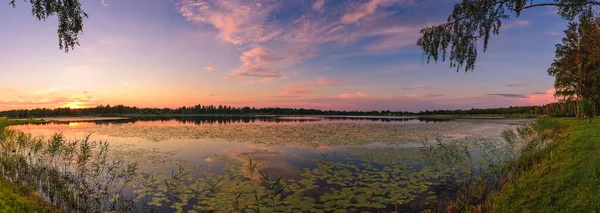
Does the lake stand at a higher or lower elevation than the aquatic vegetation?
lower

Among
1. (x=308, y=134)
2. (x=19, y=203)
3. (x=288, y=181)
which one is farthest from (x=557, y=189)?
(x=308, y=134)

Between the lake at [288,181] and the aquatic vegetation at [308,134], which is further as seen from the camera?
the aquatic vegetation at [308,134]

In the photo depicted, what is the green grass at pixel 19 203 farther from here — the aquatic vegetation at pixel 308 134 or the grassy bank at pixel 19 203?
the aquatic vegetation at pixel 308 134

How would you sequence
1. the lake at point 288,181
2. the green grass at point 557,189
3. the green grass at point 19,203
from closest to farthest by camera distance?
the green grass at point 19,203 → the green grass at point 557,189 → the lake at point 288,181

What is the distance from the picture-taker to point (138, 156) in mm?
19375

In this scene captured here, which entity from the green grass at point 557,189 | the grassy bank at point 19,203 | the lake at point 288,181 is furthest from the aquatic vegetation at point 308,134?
the grassy bank at point 19,203

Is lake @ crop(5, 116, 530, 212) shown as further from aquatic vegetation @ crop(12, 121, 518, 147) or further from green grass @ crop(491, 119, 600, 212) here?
aquatic vegetation @ crop(12, 121, 518, 147)

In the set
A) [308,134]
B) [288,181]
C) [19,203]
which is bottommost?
[288,181]

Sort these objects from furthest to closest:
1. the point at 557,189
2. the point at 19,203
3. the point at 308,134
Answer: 1. the point at 308,134
2. the point at 557,189
3. the point at 19,203

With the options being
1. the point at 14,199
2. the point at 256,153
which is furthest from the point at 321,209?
the point at 256,153

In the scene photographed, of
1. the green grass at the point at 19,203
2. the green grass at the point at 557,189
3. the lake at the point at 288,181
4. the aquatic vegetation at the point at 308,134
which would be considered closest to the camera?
the green grass at the point at 19,203

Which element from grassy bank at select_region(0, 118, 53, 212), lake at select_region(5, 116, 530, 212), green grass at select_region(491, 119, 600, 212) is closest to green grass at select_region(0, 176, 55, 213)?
grassy bank at select_region(0, 118, 53, 212)

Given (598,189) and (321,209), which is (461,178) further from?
(321,209)

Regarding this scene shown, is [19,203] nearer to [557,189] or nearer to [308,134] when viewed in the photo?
[557,189]
